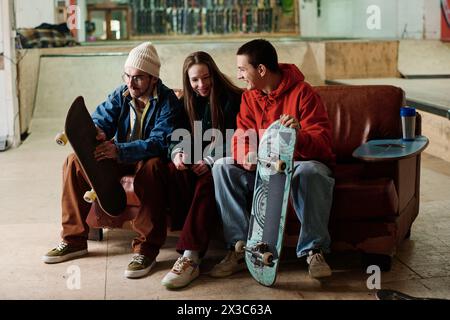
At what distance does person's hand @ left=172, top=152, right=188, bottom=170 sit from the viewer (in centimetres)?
315

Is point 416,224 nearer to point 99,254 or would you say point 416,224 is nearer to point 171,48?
point 99,254

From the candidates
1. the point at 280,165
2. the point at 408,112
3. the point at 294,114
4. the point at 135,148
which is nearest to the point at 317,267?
the point at 280,165

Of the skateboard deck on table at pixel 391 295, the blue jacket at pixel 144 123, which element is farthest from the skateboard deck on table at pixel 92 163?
the skateboard deck on table at pixel 391 295

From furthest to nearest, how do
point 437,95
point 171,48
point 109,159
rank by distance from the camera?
point 171,48 → point 437,95 → point 109,159

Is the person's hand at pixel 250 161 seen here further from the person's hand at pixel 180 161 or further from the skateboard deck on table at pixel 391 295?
the skateboard deck on table at pixel 391 295

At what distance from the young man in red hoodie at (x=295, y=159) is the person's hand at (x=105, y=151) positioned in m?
0.50

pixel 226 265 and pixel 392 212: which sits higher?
pixel 392 212

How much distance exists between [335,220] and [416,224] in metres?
1.03

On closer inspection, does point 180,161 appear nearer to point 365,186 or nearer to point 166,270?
point 166,270

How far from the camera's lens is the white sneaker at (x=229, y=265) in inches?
121

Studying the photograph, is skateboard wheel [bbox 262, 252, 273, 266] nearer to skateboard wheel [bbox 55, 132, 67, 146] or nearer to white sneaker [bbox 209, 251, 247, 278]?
white sneaker [bbox 209, 251, 247, 278]

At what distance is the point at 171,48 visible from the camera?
357 inches

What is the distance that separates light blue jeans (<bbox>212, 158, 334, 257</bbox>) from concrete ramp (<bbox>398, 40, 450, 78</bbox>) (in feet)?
20.2

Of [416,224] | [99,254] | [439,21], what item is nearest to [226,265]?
[99,254]
